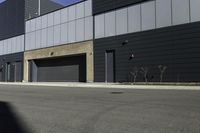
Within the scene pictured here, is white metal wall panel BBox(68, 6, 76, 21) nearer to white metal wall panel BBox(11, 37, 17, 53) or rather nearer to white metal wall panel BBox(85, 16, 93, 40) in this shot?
white metal wall panel BBox(85, 16, 93, 40)

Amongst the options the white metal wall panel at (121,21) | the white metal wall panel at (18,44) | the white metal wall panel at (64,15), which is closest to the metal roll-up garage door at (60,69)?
the white metal wall panel at (18,44)

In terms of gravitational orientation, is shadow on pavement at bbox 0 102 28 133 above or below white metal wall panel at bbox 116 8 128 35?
below

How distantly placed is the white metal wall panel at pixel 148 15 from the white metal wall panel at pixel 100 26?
6.21 meters

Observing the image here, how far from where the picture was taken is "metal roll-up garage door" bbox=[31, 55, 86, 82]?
38.0 metres

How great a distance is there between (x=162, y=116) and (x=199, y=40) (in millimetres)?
19218

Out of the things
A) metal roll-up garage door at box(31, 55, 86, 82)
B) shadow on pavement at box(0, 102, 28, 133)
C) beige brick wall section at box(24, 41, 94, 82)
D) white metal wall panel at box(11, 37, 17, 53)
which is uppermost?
white metal wall panel at box(11, 37, 17, 53)

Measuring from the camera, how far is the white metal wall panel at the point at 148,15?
96.0ft

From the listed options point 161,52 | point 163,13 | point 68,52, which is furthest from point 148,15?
point 68,52

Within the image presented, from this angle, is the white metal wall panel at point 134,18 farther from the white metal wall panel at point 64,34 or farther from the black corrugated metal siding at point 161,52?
the white metal wall panel at point 64,34

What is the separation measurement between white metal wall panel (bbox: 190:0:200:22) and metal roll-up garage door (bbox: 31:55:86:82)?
16379mm

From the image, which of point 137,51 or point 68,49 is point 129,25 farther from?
point 68,49

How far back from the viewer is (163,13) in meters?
28.4

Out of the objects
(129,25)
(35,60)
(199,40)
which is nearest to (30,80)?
(35,60)

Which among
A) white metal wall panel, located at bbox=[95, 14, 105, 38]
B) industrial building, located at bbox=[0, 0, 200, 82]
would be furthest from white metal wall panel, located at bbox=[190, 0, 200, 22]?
white metal wall panel, located at bbox=[95, 14, 105, 38]
